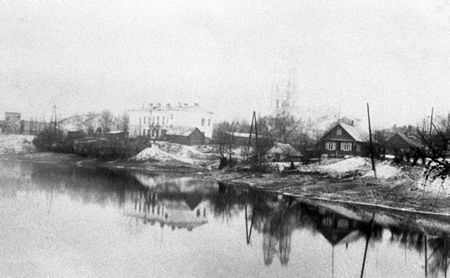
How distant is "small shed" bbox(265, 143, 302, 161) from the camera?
44.0 metres

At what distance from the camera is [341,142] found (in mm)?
47125

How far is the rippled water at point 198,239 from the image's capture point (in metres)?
11.6

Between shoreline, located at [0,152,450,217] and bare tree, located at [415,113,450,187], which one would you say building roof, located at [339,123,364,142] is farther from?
shoreline, located at [0,152,450,217]

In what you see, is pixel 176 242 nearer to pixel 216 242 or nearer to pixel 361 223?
pixel 216 242

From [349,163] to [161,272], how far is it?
80.7ft

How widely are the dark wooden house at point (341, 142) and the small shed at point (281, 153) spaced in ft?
11.6

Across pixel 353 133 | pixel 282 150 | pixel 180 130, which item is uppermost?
pixel 180 130

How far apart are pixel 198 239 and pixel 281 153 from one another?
3054cm

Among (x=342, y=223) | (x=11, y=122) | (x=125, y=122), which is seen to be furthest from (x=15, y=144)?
(x=342, y=223)

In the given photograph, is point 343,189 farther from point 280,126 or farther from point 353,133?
point 280,126

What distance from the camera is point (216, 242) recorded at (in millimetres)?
14625

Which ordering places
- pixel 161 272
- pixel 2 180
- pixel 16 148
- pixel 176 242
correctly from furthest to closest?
pixel 16 148 < pixel 2 180 < pixel 176 242 < pixel 161 272

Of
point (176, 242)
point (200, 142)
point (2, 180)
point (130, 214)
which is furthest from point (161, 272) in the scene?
point (200, 142)

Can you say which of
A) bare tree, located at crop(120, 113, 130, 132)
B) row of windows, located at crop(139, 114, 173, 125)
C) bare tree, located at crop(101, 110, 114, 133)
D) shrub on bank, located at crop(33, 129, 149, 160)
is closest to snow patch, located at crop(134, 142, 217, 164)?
shrub on bank, located at crop(33, 129, 149, 160)
